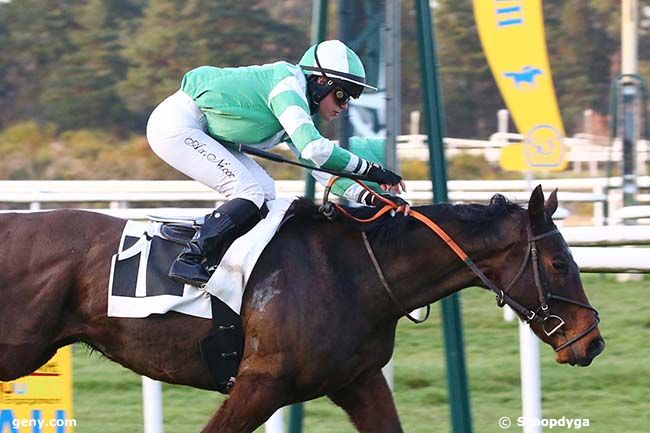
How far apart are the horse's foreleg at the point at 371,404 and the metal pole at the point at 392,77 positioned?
1.26 m

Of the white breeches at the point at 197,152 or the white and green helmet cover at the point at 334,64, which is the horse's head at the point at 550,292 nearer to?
the white and green helmet cover at the point at 334,64

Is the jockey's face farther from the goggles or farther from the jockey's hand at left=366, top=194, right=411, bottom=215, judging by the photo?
the jockey's hand at left=366, top=194, right=411, bottom=215

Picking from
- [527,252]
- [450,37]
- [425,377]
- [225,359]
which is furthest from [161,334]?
[450,37]

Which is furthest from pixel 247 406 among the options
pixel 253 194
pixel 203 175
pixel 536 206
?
pixel 536 206

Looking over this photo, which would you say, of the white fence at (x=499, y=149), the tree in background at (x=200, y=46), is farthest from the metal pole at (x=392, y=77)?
the tree in background at (x=200, y=46)

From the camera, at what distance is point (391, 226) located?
184 inches

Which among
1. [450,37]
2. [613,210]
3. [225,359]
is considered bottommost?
[225,359]

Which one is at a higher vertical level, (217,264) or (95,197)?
(95,197)

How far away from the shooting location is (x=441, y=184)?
527 cm

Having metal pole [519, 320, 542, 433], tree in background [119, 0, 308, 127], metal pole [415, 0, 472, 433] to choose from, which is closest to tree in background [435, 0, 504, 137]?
tree in background [119, 0, 308, 127]

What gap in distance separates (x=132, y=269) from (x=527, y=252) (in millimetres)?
1470

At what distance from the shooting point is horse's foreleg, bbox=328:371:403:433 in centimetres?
471

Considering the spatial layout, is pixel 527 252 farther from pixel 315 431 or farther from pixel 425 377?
pixel 425 377

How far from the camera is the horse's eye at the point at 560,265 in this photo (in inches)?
177
